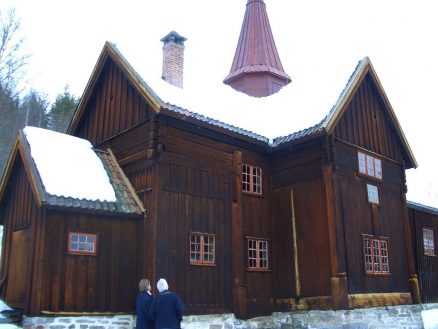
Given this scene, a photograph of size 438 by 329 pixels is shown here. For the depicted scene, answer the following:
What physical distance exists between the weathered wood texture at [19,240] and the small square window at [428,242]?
50.7ft

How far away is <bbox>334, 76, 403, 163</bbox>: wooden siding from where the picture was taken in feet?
54.5

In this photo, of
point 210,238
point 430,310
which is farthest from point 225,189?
point 430,310

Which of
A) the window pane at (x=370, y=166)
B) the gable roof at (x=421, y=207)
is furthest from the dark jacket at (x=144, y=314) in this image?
the gable roof at (x=421, y=207)

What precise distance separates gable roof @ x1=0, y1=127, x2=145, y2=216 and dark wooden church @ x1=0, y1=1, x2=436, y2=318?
0.05 meters

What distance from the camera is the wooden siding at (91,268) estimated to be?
39.2 ft

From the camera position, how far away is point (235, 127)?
15312 mm

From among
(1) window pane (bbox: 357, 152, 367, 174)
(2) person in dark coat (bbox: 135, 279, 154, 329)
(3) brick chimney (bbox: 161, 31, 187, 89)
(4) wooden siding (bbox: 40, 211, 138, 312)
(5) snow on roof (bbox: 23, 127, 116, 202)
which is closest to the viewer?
(2) person in dark coat (bbox: 135, 279, 154, 329)

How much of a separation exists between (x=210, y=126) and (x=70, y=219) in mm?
4639

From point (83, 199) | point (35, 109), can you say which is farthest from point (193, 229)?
point (35, 109)

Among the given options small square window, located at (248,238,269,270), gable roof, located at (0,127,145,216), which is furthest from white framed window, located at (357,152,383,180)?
gable roof, located at (0,127,145,216)

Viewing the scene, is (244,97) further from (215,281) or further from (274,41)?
(215,281)

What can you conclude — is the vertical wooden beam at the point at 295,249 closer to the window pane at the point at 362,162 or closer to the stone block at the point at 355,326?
the stone block at the point at 355,326

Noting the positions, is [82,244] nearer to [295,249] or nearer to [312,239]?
[295,249]

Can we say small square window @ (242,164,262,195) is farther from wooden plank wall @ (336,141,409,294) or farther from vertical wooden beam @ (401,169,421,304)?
vertical wooden beam @ (401,169,421,304)
